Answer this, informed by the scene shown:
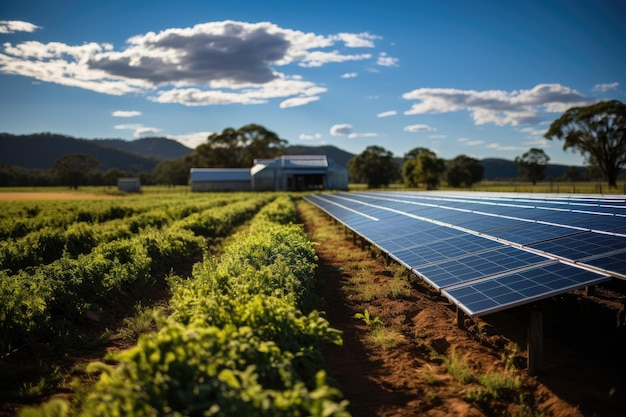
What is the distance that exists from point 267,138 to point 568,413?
119 metres

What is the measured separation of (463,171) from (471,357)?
388 feet

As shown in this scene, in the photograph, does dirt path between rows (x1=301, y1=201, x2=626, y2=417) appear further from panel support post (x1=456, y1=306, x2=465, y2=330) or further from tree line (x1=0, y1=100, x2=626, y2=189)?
tree line (x1=0, y1=100, x2=626, y2=189)

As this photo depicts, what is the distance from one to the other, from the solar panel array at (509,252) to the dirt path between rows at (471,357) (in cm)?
113

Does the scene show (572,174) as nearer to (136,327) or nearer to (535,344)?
(535,344)

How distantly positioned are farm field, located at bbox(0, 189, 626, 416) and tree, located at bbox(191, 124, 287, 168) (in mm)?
107074

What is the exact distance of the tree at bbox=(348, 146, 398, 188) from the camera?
10462 centimetres

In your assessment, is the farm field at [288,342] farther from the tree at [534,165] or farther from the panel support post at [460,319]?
the tree at [534,165]

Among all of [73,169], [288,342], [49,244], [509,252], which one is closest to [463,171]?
[73,169]

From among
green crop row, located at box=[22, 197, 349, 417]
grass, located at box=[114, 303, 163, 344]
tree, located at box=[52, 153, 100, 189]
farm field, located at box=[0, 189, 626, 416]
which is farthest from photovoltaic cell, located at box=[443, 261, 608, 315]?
tree, located at box=[52, 153, 100, 189]

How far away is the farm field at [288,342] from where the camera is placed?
13.2 feet

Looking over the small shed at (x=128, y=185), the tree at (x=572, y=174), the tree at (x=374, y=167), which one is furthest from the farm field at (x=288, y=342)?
the tree at (x=572, y=174)

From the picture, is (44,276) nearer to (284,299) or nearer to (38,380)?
(38,380)

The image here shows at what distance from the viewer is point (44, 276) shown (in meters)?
9.62

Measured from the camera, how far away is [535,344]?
6.61 m
